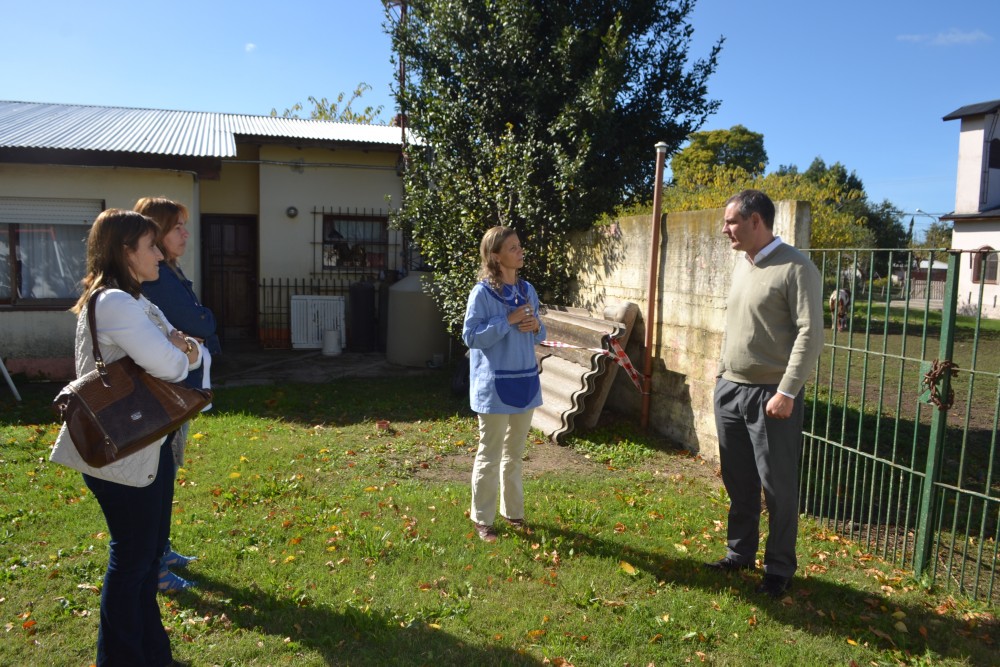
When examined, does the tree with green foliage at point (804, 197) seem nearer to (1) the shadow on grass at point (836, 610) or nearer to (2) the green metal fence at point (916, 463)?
(2) the green metal fence at point (916, 463)

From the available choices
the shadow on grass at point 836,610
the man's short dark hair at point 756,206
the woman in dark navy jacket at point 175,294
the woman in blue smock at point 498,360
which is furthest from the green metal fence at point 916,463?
the woman in dark navy jacket at point 175,294

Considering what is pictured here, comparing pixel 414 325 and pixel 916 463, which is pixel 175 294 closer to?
pixel 916 463

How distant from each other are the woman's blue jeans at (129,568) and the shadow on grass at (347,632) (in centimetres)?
Result: 61

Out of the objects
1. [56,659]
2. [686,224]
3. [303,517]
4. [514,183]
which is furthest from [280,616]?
[514,183]

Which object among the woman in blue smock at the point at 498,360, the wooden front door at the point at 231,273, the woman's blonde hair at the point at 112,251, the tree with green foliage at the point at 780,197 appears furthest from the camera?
the tree with green foliage at the point at 780,197

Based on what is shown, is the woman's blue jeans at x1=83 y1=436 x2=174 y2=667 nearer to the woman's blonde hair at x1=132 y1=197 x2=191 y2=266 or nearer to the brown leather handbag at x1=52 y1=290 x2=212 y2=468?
the brown leather handbag at x1=52 y1=290 x2=212 y2=468

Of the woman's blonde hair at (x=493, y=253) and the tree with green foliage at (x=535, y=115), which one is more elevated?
the tree with green foliage at (x=535, y=115)

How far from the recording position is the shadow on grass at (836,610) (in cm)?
362

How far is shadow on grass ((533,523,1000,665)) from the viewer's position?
11.9 feet

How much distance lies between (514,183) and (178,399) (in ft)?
19.7

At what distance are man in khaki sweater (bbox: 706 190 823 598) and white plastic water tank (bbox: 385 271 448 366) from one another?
767 centimetres

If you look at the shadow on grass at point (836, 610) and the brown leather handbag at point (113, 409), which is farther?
the shadow on grass at point (836, 610)

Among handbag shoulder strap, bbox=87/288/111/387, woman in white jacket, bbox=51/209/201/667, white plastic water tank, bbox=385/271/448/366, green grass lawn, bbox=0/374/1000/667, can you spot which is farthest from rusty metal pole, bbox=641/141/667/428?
handbag shoulder strap, bbox=87/288/111/387

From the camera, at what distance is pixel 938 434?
4277mm
